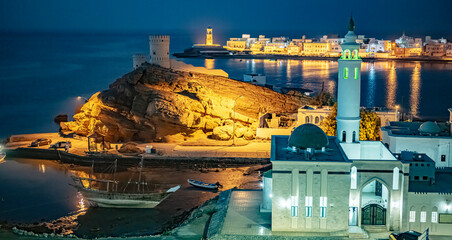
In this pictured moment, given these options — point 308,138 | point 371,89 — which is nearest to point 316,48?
point 371,89

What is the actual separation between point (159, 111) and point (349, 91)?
17.3 meters

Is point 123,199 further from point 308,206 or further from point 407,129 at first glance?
Result: point 407,129

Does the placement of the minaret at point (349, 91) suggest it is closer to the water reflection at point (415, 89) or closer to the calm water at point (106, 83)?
the calm water at point (106, 83)

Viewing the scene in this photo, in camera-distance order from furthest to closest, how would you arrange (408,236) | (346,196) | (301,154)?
1. (301,154)
2. (346,196)
3. (408,236)

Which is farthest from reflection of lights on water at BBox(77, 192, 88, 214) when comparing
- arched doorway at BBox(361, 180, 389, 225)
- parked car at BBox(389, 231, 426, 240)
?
parked car at BBox(389, 231, 426, 240)

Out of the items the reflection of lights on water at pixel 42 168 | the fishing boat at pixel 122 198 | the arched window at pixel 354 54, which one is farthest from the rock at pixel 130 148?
Result: the arched window at pixel 354 54

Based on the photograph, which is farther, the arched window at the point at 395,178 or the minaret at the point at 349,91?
the minaret at the point at 349,91

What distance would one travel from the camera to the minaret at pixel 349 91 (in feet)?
67.3

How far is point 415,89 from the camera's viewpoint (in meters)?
68.6

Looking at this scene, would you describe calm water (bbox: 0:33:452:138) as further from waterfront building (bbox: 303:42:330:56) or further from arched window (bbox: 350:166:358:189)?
arched window (bbox: 350:166:358:189)

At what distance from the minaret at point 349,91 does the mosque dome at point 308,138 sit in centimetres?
276

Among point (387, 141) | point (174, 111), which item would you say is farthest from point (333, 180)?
point (174, 111)

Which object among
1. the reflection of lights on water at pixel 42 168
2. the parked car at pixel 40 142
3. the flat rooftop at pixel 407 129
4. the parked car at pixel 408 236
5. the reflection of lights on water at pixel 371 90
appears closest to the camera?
the parked car at pixel 408 236

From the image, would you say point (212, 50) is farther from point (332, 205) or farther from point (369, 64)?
point (332, 205)
